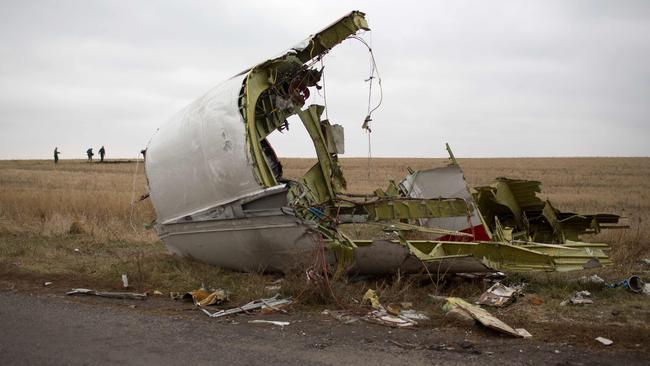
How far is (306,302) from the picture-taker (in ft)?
23.0

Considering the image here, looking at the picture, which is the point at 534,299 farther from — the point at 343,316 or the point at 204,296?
the point at 204,296

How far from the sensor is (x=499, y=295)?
688cm

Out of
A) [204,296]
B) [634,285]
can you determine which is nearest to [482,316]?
[634,285]

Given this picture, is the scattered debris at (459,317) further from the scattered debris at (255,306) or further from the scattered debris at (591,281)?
the scattered debris at (591,281)

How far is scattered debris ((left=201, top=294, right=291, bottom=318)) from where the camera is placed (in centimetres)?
666

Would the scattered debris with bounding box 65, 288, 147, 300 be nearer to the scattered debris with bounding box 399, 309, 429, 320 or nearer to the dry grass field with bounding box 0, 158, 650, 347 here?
the dry grass field with bounding box 0, 158, 650, 347

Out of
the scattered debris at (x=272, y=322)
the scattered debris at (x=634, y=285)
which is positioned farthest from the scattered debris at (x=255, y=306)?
the scattered debris at (x=634, y=285)

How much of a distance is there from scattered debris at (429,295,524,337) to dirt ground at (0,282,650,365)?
0.09m

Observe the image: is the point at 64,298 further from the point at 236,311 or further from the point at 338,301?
the point at 338,301

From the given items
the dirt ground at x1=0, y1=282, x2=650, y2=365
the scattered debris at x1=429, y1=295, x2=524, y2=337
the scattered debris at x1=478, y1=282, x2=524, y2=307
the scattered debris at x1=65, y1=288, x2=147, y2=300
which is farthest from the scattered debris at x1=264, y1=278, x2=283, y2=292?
the scattered debris at x1=478, y1=282, x2=524, y2=307

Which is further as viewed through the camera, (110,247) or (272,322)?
(110,247)

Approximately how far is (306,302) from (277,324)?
2.75 ft

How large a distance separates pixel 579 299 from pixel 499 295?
91 cm

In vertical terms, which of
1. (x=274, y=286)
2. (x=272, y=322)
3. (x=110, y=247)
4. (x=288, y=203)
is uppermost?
(x=288, y=203)
